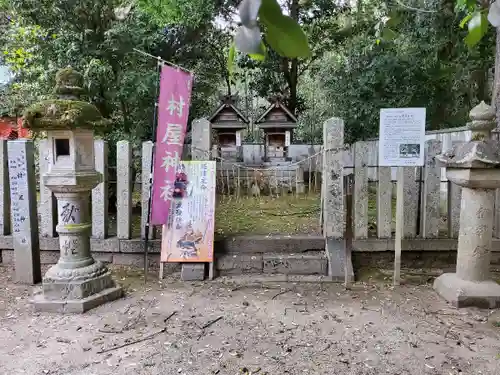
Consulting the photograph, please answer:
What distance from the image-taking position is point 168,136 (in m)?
4.27

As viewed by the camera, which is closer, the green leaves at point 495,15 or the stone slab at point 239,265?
the green leaves at point 495,15

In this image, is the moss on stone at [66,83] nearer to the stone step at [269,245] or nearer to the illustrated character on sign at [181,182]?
the illustrated character on sign at [181,182]

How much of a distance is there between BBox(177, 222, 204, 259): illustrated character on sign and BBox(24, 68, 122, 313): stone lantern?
0.84m

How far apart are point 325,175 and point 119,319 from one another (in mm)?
2800

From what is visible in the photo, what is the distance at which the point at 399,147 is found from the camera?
163 inches

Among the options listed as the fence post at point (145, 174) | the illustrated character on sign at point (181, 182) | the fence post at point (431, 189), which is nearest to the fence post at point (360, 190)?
the fence post at point (431, 189)

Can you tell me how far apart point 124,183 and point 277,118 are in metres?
6.73

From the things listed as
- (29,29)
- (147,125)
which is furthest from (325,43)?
(29,29)

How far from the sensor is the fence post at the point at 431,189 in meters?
4.59

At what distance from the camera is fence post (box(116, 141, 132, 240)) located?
4684mm

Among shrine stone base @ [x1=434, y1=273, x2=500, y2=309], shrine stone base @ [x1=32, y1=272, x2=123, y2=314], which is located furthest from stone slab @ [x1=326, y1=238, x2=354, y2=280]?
shrine stone base @ [x1=32, y1=272, x2=123, y2=314]

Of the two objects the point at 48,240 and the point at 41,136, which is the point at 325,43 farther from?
the point at 48,240

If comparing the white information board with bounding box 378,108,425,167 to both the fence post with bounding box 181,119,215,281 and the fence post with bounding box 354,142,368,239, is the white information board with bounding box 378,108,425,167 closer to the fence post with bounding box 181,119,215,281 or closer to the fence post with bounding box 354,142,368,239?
the fence post with bounding box 354,142,368,239

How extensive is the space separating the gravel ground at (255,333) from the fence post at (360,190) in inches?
30.1
